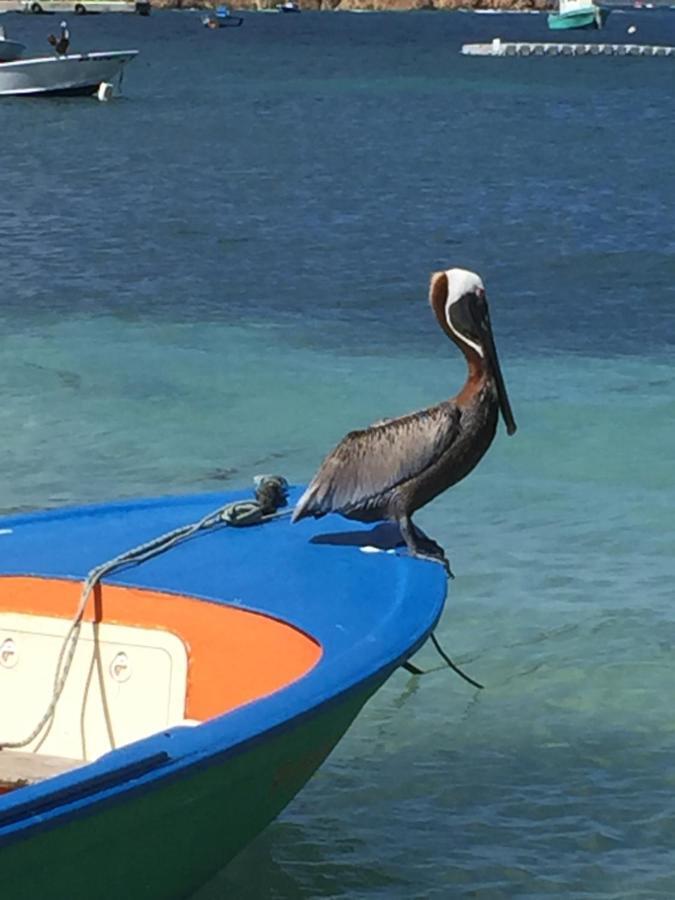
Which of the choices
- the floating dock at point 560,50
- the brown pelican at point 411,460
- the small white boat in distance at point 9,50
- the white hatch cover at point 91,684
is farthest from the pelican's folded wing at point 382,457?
the floating dock at point 560,50

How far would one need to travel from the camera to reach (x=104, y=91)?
4641 cm

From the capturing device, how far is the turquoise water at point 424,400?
283 inches

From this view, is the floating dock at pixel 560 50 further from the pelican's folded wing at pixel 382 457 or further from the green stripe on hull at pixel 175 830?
the green stripe on hull at pixel 175 830

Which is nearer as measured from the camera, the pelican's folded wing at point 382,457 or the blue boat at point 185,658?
the blue boat at point 185,658

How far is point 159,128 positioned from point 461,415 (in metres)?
36.6

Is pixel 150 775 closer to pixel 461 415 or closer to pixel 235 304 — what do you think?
pixel 461 415

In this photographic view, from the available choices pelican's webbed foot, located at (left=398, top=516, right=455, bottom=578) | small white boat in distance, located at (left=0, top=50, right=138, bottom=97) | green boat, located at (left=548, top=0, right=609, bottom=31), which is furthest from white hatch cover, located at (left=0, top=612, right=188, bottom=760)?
green boat, located at (left=548, top=0, right=609, bottom=31)

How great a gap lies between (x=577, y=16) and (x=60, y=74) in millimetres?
72129

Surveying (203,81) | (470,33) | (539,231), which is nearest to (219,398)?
(539,231)

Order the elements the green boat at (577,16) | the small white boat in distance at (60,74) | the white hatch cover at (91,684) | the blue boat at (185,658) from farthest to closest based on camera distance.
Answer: the green boat at (577,16), the small white boat in distance at (60,74), the white hatch cover at (91,684), the blue boat at (185,658)

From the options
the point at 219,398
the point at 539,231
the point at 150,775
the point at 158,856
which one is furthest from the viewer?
the point at 539,231

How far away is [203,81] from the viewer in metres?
61.8

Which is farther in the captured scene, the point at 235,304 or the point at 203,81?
the point at 203,81

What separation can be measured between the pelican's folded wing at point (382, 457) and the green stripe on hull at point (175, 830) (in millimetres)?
928
